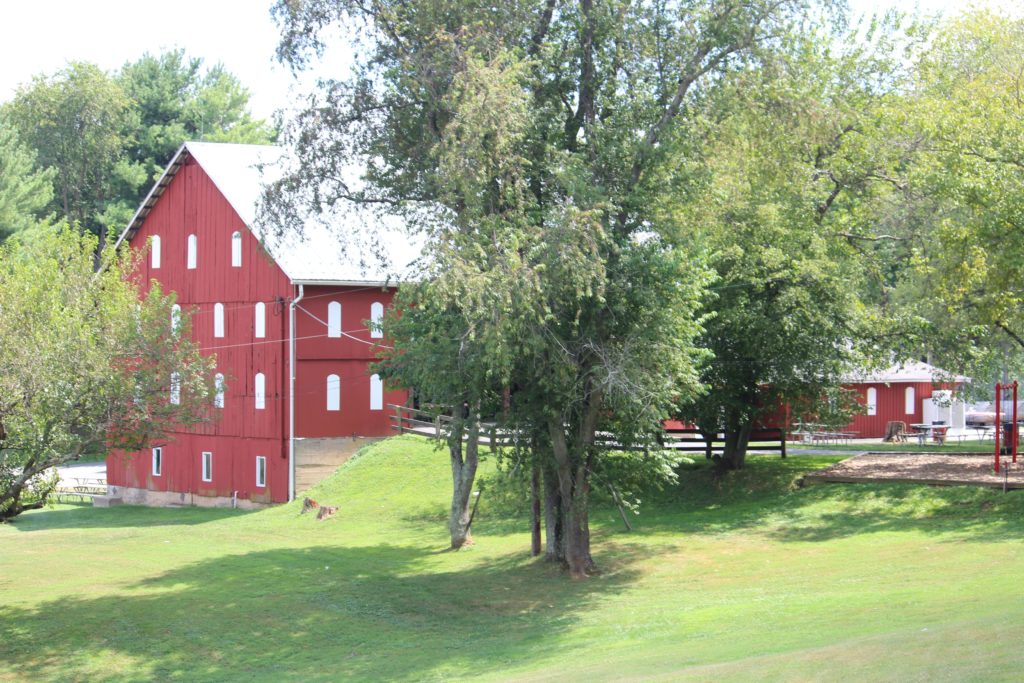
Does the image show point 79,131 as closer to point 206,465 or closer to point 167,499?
point 167,499

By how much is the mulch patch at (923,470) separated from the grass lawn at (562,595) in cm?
52

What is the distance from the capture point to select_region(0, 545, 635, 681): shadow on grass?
1789 centimetres

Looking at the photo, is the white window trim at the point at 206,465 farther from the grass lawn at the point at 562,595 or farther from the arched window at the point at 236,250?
the grass lawn at the point at 562,595

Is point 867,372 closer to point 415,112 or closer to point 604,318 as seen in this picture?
point 604,318

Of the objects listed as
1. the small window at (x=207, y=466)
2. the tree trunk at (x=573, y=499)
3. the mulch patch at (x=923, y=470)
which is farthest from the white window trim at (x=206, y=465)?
the mulch patch at (x=923, y=470)

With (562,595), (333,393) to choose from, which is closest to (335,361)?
(333,393)

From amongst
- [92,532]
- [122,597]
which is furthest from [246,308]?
[122,597]

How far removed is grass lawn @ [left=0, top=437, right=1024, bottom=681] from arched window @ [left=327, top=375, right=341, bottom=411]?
805 cm

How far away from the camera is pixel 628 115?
73.3 ft

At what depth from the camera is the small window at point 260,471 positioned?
4144cm

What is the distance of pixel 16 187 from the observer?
59.2 meters

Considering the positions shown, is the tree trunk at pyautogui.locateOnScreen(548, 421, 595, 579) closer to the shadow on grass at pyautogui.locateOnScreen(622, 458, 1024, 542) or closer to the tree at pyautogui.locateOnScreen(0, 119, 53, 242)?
the shadow on grass at pyautogui.locateOnScreen(622, 458, 1024, 542)

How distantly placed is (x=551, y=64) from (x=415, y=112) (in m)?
3.06

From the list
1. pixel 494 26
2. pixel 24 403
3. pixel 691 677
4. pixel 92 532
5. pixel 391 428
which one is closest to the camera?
pixel 691 677
